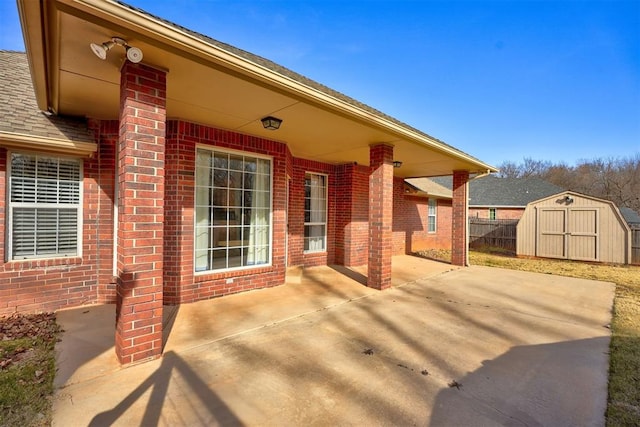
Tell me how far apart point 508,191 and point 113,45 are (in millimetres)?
28470

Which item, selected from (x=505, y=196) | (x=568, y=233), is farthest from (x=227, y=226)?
(x=505, y=196)

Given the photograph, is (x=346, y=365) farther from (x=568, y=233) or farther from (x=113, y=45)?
(x=568, y=233)

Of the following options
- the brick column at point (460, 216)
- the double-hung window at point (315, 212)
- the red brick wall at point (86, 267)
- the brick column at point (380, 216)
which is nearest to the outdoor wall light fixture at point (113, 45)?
the red brick wall at point (86, 267)

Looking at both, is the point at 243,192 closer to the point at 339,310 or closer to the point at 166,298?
the point at 166,298

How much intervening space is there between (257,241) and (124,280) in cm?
316

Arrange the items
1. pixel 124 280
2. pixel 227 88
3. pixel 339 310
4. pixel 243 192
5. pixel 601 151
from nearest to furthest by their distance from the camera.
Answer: pixel 124 280 → pixel 227 88 → pixel 339 310 → pixel 243 192 → pixel 601 151

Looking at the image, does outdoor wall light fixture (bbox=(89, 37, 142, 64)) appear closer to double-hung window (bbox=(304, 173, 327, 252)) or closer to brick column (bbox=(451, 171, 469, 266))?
double-hung window (bbox=(304, 173, 327, 252))

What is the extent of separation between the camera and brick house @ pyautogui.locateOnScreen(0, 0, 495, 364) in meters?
2.80

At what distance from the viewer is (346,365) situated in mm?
3008

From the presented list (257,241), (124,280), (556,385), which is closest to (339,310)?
(257,241)

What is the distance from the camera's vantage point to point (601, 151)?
1444 inches

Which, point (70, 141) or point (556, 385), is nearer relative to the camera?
point (556, 385)

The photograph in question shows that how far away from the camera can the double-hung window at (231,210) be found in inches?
201

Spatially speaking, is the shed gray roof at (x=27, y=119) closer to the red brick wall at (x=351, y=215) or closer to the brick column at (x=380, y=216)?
the brick column at (x=380, y=216)
